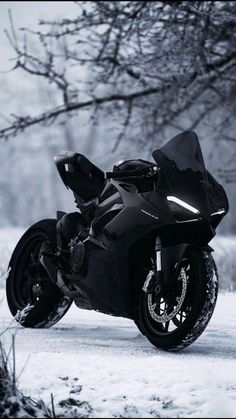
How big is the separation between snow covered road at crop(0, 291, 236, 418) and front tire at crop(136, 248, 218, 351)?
89mm

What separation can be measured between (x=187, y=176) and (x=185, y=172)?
0.09ft

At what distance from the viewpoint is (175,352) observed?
169 inches

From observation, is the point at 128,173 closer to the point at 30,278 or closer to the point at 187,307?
the point at 187,307

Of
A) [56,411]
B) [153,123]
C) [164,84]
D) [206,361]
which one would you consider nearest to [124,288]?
[206,361]

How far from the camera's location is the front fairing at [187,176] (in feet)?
13.5

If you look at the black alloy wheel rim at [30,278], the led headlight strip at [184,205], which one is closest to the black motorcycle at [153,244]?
the led headlight strip at [184,205]

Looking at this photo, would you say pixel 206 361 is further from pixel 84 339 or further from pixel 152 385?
pixel 84 339

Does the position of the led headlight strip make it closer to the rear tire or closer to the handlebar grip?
the handlebar grip

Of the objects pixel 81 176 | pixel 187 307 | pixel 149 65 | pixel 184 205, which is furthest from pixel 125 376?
pixel 149 65

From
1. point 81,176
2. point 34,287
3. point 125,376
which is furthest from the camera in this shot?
point 34,287

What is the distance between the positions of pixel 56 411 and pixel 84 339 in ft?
5.85

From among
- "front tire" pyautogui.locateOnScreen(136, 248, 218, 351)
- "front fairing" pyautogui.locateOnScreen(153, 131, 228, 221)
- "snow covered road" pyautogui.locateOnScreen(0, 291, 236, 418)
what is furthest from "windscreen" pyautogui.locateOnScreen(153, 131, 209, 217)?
"snow covered road" pyautogui.locateOnScreen(0, 291, 236, 418)

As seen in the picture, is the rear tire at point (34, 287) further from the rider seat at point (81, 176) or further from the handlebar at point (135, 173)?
the handlebar at point (135, 173)

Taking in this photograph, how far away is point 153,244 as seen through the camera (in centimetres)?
442
